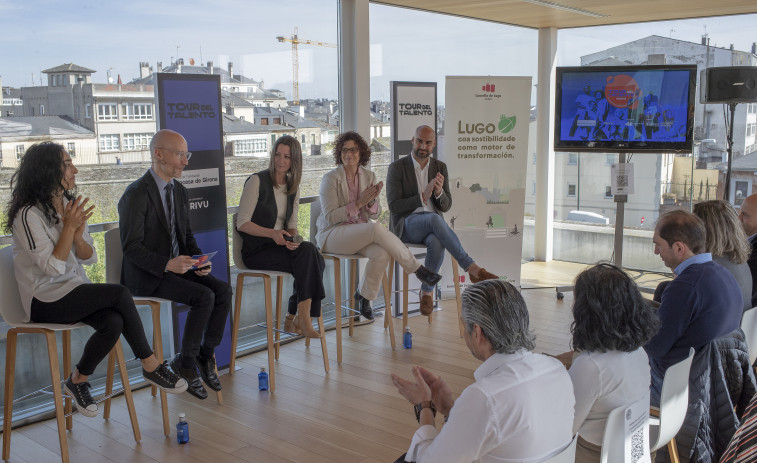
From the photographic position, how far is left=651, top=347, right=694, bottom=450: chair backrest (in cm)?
254

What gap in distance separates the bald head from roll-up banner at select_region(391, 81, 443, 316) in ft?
9.41

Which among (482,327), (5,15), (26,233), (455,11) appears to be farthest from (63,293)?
(455,11)

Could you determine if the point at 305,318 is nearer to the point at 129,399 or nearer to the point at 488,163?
the point at 129,399

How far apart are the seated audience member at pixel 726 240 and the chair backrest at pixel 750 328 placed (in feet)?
0.42

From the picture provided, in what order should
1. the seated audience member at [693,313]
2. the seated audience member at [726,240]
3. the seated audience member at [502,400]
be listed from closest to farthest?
the seated audience member at [502,400]
the seated audience member at [693,313]
the seated audience member at [726,240]

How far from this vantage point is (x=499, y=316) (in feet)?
7.00

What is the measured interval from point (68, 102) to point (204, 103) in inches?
32.9

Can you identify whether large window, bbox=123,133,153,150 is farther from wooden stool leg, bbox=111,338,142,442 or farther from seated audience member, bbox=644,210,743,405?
seated audience member, bbox=644,210,743,405

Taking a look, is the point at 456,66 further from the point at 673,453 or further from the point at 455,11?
the point at 673,453

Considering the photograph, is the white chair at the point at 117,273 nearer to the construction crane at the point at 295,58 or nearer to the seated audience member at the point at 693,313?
the construction crane at the point at 295,58

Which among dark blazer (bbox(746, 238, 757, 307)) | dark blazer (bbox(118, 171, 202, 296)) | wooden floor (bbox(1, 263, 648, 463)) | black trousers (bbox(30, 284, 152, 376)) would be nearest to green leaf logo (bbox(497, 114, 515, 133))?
wooden floor (bbox(1, 263, 648, 463))

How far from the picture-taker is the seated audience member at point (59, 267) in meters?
3.54

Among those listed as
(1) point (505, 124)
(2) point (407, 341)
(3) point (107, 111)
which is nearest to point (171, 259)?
(3) point (107, 111)

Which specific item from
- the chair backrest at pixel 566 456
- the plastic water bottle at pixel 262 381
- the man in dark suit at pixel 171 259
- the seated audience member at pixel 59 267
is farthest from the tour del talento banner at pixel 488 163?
the chair backrest at pixel 566 456
